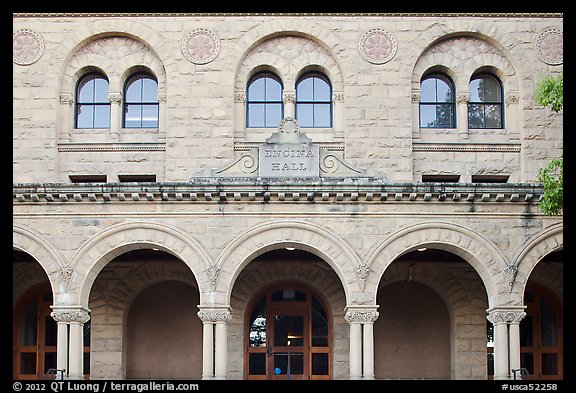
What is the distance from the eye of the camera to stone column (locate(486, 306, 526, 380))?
21.5 meters

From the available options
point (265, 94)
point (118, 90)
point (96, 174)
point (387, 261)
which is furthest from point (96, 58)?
point (387, 261)

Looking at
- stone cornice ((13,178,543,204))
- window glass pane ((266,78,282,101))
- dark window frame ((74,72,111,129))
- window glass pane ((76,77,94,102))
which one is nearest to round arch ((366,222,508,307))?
stone cornice ((13,178,543,204))

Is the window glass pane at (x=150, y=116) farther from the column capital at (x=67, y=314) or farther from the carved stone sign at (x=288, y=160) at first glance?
the column capital at (x=67, y=314)

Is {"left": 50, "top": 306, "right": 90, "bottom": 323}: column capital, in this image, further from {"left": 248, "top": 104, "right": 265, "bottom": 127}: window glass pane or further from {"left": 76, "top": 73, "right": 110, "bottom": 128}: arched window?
{"left": 248, "top": 104, "right": 265, "bottom": 127}: window glass pane


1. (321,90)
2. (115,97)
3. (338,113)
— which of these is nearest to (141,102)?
(115,97)

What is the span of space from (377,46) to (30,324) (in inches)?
521

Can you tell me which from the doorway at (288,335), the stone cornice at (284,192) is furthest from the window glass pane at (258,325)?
the stone cornice at (284,192)

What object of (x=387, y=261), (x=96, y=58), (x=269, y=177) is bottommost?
(x=387, y=261)

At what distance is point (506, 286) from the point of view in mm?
21594

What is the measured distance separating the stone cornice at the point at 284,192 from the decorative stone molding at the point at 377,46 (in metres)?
5.32

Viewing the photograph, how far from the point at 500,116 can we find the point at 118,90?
451 inches

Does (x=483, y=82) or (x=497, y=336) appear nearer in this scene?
(x=497, y=336)

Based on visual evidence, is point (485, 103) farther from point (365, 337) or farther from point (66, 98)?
point (66, 98)

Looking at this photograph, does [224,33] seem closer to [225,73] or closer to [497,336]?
[225,73]
